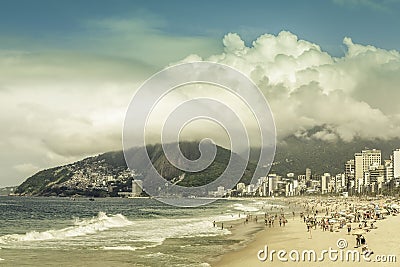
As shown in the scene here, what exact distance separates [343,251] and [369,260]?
17.1ft

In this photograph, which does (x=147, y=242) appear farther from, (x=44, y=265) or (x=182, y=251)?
(x=44, y=265)

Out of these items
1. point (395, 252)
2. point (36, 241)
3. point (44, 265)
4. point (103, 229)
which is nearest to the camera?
point (395, 252)

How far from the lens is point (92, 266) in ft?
89.8

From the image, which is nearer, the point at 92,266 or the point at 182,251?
the point at 92,266

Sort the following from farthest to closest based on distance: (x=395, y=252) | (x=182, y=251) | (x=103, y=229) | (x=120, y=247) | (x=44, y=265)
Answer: (x=103, y=229), (x=120, y=247), (x=182, y=251), (x=44, y=265), (x=395, y=252)

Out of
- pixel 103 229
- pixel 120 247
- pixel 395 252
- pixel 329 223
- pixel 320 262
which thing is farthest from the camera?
pixel 103 229

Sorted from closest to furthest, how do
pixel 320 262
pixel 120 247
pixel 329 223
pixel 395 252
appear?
1. pixel 320 262
2. pixel 395 252
3. pixel 120 247
4. pixel 329 223

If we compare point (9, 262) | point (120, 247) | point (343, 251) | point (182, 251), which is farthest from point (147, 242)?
point (343, 251)

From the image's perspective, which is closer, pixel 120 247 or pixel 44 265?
pixel 44 265

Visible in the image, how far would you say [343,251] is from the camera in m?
28.9

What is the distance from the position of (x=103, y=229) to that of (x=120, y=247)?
21.0m

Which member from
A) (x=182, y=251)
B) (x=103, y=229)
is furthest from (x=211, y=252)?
(x=103, y=229)

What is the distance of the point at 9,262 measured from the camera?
29.3 meters

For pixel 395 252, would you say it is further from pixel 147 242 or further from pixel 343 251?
pixel 147 242
